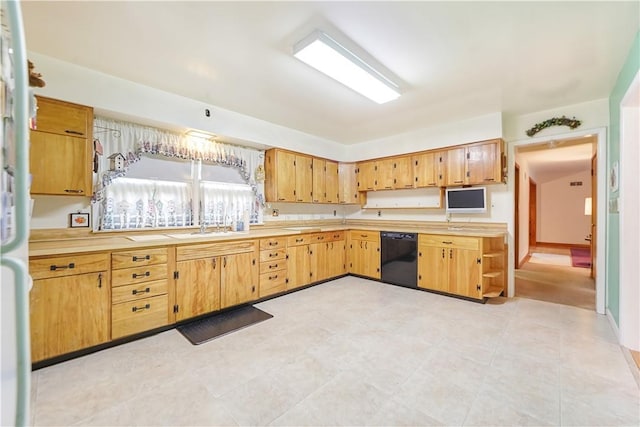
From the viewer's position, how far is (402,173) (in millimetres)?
4707

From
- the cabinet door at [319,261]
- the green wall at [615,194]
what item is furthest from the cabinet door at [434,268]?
the green wall at [615,194]

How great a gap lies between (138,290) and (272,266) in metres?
1.59

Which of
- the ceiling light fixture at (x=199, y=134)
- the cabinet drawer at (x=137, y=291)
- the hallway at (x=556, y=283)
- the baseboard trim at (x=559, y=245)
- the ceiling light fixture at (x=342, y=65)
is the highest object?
the ceiling light fixture at (x=342, y=65)

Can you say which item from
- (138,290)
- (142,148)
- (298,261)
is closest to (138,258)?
(138,290)

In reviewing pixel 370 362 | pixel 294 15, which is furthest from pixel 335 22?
pixel 370 362

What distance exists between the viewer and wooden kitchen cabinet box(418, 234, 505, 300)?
11.7ft

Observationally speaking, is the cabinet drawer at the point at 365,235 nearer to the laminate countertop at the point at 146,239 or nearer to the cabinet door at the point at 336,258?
the cabinet door at the point at 336,258

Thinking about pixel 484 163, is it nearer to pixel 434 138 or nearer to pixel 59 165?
pixel 434 138

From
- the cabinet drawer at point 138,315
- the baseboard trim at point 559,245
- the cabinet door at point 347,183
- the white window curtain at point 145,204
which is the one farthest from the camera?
the baseboard trim at point 559,245

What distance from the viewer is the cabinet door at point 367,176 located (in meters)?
5.12

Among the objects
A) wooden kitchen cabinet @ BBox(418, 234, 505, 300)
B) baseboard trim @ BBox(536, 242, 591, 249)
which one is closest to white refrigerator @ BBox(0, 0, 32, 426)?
wooden kitchen cabinet @ BBox(418, 234, 505, 300)

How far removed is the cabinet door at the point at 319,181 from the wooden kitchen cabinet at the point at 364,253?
2.76ft

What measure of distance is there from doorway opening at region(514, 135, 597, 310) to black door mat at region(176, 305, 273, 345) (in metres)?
3.72

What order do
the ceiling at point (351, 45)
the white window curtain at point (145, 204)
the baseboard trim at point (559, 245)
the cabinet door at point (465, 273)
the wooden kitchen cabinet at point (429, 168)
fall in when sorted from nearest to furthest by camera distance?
the ceiling at point (351, 45), the white window curtain at point (145, 204), the cabinet door at point (465, 273), the wooden kitchen cabinet at point (429, 168), the baseboard trim at point (559, 245)
